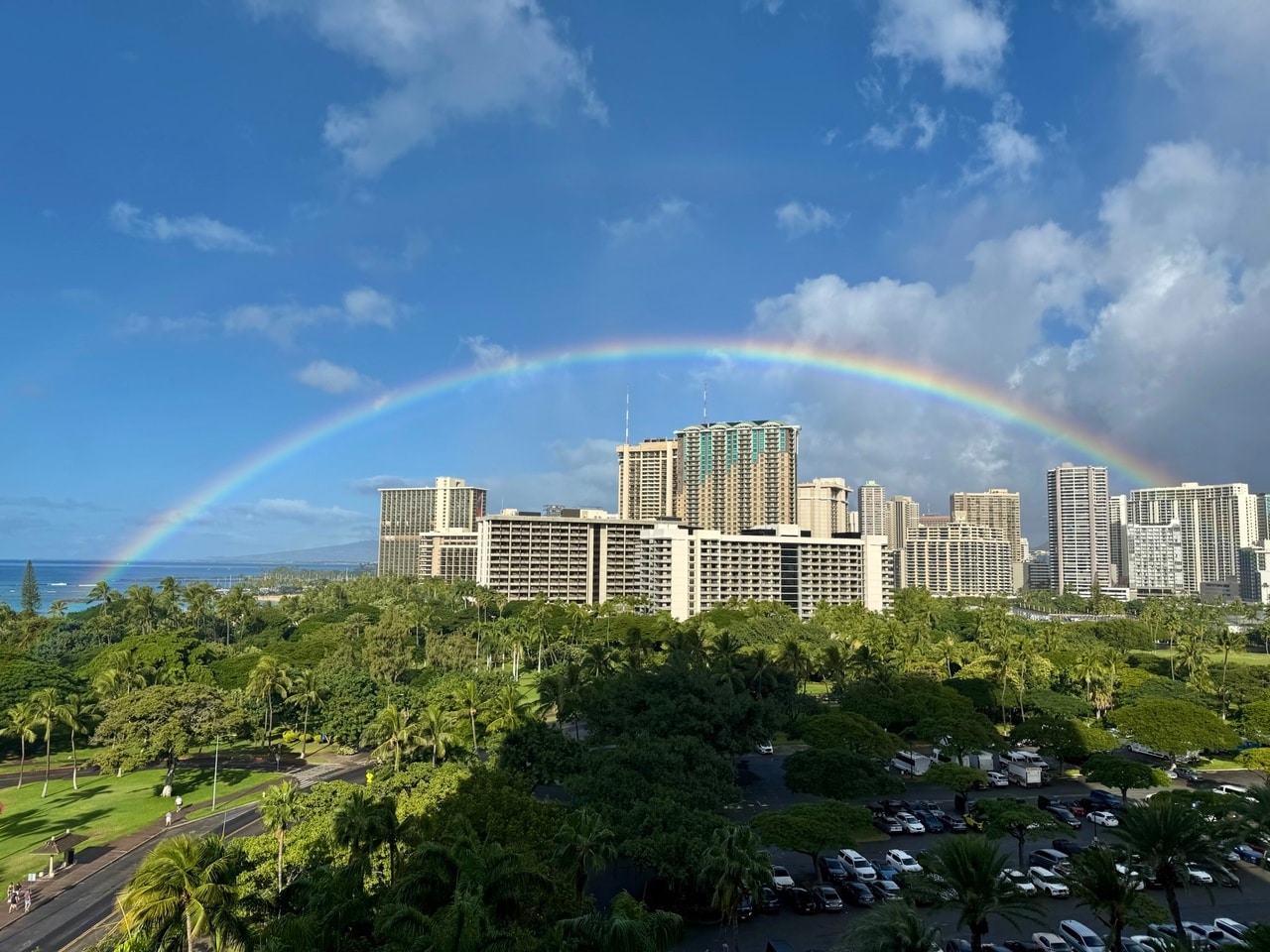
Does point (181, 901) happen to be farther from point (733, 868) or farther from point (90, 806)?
point (90, 806)

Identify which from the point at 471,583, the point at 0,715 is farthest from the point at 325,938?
the point at 471,583

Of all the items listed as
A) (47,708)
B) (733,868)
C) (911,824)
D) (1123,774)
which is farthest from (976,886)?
(47,708)

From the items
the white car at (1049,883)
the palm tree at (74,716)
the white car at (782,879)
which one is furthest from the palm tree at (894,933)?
the palm tree at (74,716)

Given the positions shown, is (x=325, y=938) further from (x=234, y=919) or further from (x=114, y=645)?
(x=114, y=645)

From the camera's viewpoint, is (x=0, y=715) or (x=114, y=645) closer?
(x=0, y=715)

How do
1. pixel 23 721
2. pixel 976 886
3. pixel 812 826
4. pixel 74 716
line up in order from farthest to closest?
pixel 74 716, pixel 23 721, pixel 812 826, pixel 976 886

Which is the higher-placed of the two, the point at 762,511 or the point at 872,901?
the point at 762,511

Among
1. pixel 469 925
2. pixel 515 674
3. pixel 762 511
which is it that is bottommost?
pixel 515 674
